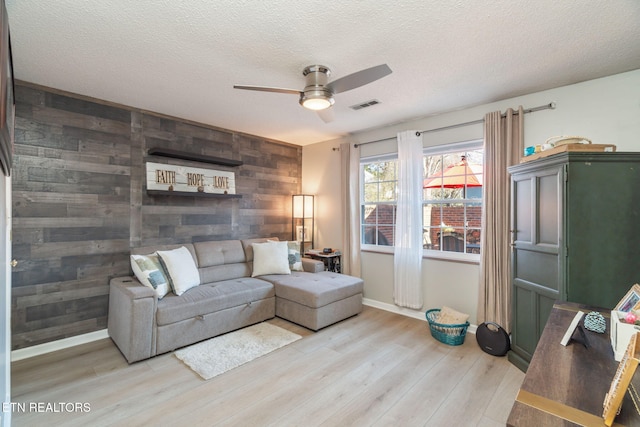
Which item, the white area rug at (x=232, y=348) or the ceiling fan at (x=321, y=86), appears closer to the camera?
the ceiling fan at (x=321, y=86)

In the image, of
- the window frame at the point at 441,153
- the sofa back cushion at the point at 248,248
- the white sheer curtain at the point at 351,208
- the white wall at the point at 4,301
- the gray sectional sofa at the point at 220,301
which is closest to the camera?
the white wall at the point at 4,301

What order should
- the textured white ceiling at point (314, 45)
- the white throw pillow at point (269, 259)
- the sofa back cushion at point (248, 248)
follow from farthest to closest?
the sofa back cushion at point (248, 248), the white throw pillow at point (269, 259), the textured white ceiling at point (314, 45)

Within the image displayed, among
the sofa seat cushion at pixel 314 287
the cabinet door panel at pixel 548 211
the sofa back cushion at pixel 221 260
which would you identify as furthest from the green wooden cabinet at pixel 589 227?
the sofa back cushion at pixel 221 260

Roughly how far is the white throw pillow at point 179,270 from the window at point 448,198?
8.45ft

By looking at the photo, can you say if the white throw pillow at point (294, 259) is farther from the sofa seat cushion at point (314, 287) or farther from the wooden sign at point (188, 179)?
the wooden sign at point (188, 179)

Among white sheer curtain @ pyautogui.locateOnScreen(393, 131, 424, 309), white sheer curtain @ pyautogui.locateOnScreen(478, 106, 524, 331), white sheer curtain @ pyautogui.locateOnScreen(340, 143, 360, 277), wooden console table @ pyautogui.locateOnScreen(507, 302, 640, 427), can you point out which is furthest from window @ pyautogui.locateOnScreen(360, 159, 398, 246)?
wooden console table @ pyautogui.locateOnScreen(507, 302, 640, 427)

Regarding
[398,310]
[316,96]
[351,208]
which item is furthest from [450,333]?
[316,96]

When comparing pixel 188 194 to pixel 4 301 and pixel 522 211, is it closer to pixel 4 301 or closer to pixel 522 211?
pixel 4 301

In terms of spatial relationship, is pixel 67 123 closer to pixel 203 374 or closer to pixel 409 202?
pixel 203 374

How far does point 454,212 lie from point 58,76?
4330 mm

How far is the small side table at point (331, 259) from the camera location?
4.55 m

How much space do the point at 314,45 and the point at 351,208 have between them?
2.66 metres

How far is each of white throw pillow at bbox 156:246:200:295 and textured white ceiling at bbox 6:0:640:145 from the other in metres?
1.70

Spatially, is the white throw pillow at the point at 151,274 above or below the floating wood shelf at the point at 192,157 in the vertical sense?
below
